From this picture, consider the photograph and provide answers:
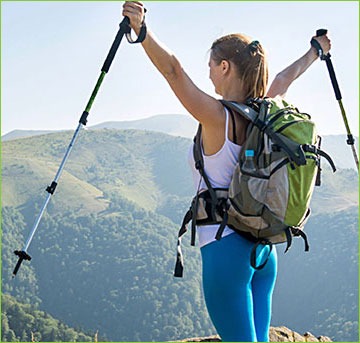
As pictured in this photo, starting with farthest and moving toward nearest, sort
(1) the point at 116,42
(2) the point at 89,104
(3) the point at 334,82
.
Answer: (3) the point at 334,82 → (2) the point at 89,104 → (1) the point at 116,42

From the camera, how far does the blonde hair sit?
2680mm

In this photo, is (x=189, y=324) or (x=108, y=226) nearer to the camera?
(x=189, y=324)

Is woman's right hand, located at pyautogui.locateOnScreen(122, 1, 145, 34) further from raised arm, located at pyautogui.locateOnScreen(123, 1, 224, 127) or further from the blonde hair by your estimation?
the blonde hair

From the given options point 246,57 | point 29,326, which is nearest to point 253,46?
point 246,57

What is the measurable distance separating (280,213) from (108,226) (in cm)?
15768

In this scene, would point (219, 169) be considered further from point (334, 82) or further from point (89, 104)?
point (334, 82)

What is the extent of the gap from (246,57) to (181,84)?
368 millimetres

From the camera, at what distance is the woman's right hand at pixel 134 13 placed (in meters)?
2.58

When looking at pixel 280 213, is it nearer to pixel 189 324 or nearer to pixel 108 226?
pixel 189 324

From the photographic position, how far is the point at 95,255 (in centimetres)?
14600

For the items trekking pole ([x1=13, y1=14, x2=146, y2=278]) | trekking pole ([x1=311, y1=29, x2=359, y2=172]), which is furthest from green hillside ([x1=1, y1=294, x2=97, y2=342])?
trekking pole ([x1=13, y1=14, x2=146, y2=278])

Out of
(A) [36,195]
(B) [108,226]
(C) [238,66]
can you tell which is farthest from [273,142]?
(A) [36,195]

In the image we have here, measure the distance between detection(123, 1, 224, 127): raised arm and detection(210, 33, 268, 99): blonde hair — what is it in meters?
0.26

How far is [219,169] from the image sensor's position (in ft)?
8.63
